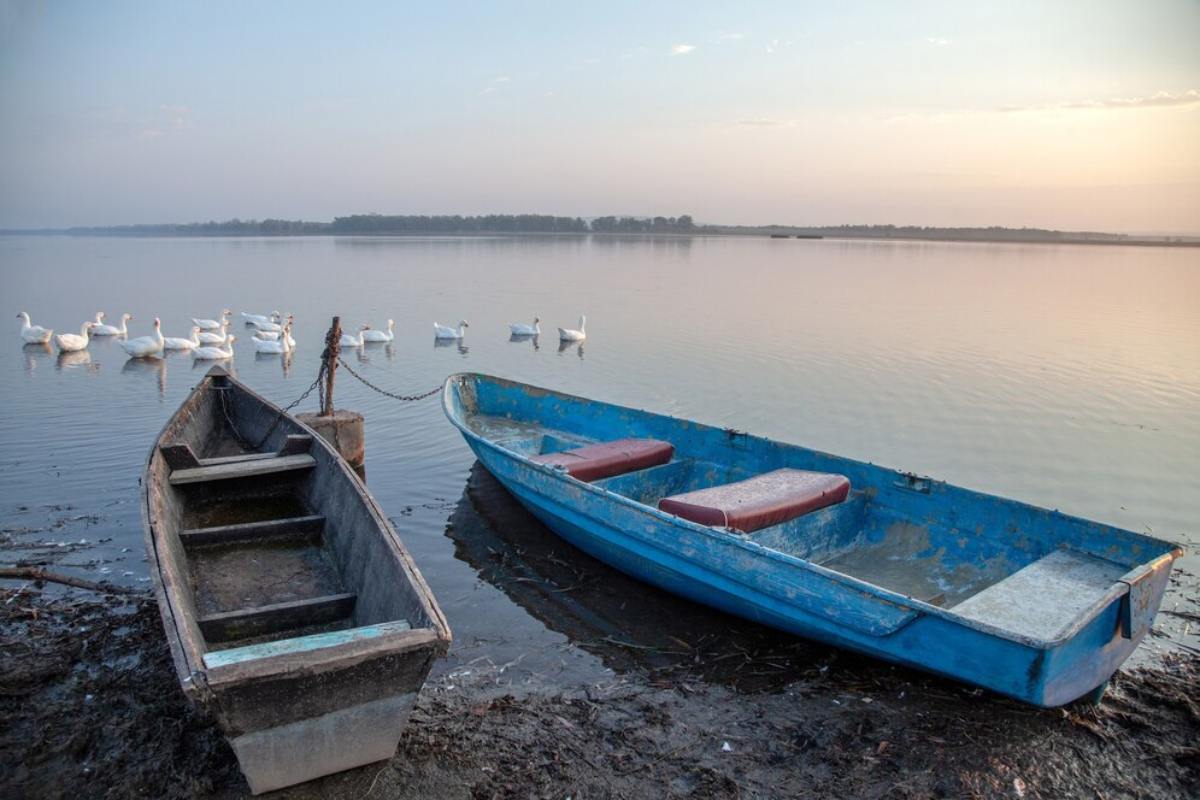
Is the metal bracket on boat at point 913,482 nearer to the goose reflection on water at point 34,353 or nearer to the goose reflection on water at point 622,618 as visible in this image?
the goose reflection on water at point 622,618

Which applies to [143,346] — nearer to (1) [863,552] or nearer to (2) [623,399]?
(2) [623,399]

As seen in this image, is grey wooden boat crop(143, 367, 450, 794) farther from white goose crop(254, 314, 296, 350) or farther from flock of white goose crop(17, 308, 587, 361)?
white goose crop(254, 314, 296, 350)

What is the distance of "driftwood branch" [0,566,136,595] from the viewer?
7047mm

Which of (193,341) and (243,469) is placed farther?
(193,341)

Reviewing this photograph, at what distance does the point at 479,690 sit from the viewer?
5.91 m

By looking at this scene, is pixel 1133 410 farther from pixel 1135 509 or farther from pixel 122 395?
pixel 122 395

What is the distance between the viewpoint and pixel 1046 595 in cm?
566

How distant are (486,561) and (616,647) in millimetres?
2297

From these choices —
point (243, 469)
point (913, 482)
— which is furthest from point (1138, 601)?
point (243, 469)

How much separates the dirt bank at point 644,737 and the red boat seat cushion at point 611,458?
2.58 metres

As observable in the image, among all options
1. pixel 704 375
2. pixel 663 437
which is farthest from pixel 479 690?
pixel 704 375

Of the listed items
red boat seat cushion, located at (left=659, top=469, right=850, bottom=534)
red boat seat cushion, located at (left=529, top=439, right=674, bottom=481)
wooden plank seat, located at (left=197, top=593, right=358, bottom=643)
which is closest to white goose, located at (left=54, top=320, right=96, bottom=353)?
red boat seat cushion, located at (left=529, top=439, right=674, bottom=481)

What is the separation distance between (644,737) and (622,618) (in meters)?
1.94

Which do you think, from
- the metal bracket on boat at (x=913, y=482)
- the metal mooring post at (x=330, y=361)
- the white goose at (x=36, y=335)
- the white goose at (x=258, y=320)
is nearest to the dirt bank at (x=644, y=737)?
the metal bracket on boat at (x=913, y=482)
